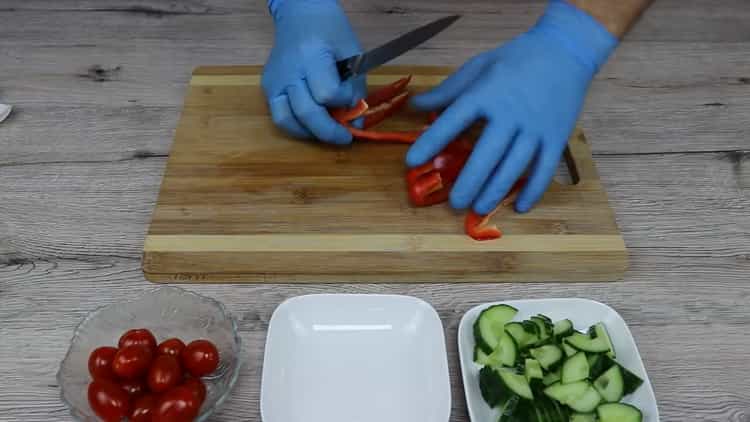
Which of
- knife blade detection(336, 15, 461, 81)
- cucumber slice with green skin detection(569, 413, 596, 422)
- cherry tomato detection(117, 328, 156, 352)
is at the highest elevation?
knife blade detection(336, 15, 461, 81)

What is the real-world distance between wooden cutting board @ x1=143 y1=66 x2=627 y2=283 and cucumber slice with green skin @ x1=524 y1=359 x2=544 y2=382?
11.8 inches

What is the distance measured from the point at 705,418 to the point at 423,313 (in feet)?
1.83

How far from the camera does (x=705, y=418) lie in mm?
1161

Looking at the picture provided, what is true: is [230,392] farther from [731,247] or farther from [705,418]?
[731,247]

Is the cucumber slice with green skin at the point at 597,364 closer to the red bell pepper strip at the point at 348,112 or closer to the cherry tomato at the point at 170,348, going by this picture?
the cherry tomato at the point at 170,348

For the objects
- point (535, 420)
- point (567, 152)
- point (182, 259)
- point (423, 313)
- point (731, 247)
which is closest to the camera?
point (535, 420)

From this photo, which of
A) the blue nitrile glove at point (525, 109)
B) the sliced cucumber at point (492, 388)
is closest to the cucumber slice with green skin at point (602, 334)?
the sliced cucumber at point (492, 388)

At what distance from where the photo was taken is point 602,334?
3.85 ft

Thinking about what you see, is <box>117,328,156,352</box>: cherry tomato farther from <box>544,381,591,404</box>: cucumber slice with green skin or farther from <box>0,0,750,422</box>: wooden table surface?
<box>544,381,591,404</box>: cucumber slice with green skin

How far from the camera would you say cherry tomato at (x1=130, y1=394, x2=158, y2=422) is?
1018 millimetres

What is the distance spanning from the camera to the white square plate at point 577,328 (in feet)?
3.60

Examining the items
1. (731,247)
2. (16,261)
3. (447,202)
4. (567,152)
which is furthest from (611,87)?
(16,261)

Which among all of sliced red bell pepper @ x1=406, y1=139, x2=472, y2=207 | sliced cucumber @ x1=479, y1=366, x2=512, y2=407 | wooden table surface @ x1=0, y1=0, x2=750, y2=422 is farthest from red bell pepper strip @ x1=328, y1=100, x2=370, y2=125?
sliced cucumber @ x1=479, y1=366, x2=512, y2=407

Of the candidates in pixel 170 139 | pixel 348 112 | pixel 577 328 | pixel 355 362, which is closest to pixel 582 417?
pixel 577 328
